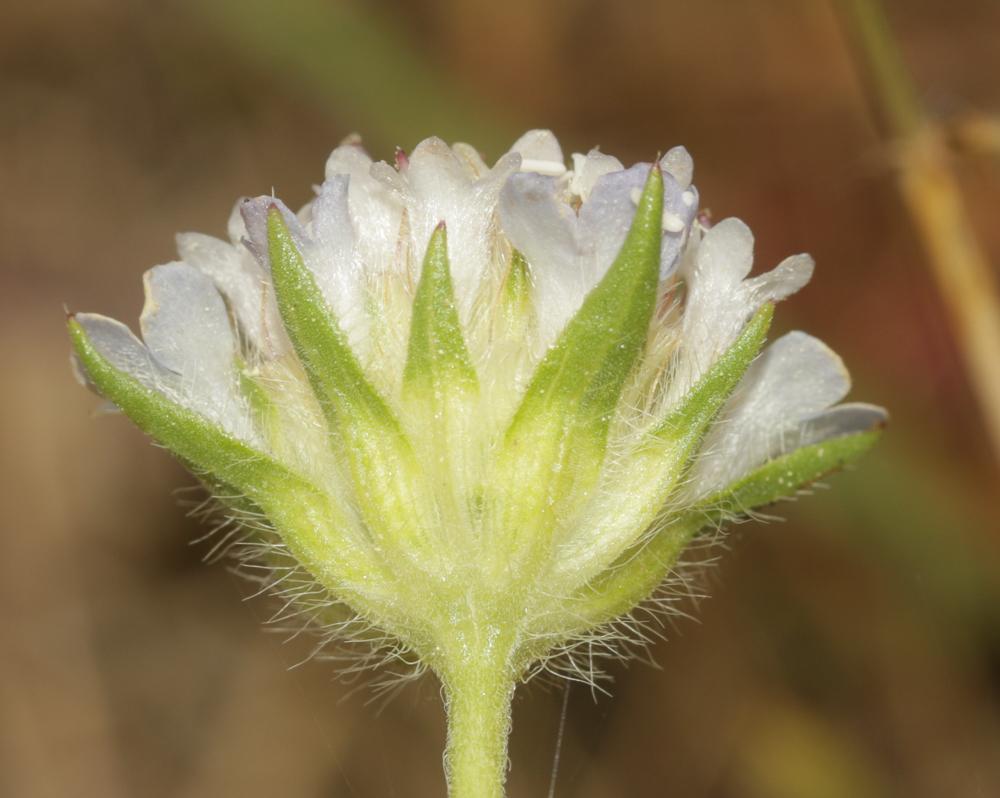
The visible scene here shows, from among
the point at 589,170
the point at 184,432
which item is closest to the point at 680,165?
the point at 589,170

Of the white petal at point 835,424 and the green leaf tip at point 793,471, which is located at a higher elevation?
the white petal at point 835,424

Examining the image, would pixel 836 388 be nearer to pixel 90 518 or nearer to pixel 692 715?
pixel 692 715

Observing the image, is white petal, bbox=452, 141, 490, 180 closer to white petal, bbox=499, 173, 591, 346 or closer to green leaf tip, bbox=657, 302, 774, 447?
white petal, bbox=499, 173, 591, 346

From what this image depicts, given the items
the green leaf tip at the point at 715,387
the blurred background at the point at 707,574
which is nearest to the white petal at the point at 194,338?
the green leaf tip at the point at 715,387

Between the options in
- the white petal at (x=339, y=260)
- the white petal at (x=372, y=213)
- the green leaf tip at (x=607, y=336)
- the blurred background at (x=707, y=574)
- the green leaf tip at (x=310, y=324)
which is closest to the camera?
the green leaf tip at (x=607, y=336)

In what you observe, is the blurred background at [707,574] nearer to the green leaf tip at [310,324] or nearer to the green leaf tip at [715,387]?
the green leaf tip at [715,387]

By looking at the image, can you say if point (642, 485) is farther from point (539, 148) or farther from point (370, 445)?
point (539, 148)
